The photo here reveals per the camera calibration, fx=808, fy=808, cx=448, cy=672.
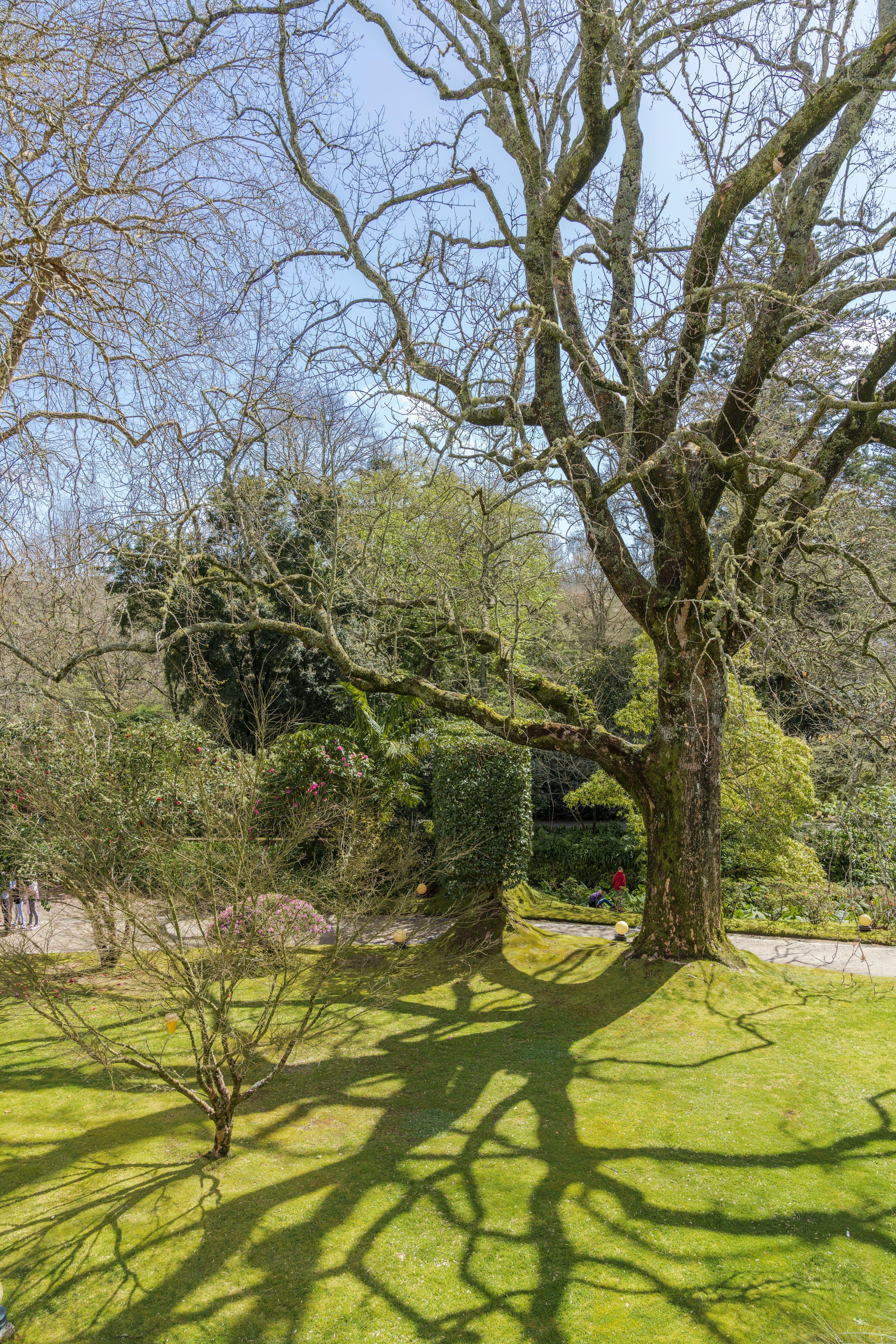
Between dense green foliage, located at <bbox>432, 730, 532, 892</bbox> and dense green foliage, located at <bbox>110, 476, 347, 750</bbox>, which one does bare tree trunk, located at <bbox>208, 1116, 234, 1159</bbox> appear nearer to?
dense green foliage, located at <bbox>110, 476, 347, 750</bbox>

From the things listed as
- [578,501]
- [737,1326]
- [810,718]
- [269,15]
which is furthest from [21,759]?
[810,718]

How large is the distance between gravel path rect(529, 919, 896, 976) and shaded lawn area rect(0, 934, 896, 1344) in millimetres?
1327

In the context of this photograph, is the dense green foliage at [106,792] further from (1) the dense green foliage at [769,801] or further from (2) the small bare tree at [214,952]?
(1) the dense green foliage at [769,801]

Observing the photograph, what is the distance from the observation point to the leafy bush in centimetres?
1355

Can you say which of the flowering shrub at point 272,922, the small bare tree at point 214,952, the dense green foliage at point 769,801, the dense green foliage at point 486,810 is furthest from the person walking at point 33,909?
the dense green foliage at point 769,801

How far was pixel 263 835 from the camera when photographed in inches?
420

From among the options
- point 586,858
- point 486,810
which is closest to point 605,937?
point 486,810

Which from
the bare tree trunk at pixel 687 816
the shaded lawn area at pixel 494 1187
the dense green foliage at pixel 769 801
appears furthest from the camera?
the dense green foliage at pixel 769 801

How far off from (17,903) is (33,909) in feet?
1.10

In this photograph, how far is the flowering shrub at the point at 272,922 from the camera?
4.77 meters

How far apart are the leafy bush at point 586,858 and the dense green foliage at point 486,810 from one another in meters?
4.17

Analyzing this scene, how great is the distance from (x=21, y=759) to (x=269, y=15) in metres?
7.14

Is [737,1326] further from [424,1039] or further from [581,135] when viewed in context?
[581,135]

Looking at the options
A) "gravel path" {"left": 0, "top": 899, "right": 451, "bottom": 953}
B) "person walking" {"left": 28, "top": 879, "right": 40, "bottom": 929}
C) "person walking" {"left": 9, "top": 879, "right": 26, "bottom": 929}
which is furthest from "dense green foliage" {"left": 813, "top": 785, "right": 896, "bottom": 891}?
"person walking" {"left": 9, "top": 879, "right": 26, "bottom": 929}
